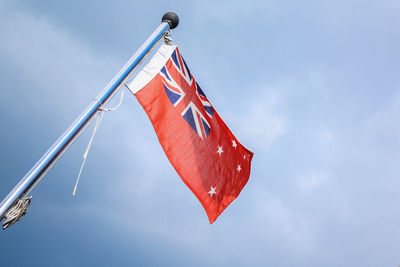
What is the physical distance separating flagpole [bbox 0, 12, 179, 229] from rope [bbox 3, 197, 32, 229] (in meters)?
0.04

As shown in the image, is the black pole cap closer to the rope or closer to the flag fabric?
the flag fabric

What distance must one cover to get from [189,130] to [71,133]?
2.99 m

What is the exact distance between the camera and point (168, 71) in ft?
21.6

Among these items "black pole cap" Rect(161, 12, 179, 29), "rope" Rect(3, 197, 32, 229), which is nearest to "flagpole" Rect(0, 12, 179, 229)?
"rope" Rect(3, 197, 32, 229)

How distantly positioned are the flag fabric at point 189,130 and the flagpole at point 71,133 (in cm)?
34

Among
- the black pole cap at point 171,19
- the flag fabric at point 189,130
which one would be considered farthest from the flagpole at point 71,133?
the black pole cap at point 171,19

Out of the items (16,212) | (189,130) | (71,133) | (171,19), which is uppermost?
(171,19)

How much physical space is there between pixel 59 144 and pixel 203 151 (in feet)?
12.0

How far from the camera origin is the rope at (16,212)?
12.5ft

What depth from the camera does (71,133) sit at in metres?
4.47

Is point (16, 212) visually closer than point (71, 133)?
Yes

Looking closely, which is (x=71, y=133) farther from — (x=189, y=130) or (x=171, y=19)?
(x=171, y=19)

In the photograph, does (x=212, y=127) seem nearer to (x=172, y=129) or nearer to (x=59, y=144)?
(x=172, y=129)

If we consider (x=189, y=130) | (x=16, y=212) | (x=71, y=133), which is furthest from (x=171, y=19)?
(x=16, y=212)
